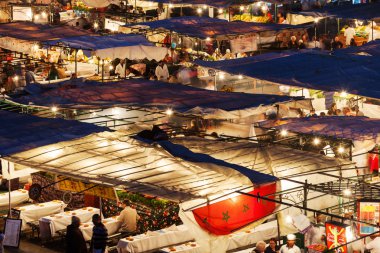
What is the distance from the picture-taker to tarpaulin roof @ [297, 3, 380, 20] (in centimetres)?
3538

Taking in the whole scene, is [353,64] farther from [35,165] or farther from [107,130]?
[35,165]

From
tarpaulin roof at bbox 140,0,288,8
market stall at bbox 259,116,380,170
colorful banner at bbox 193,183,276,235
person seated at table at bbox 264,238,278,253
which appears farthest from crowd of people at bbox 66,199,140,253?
tarpaulin roof at bbox 140,0,288,8

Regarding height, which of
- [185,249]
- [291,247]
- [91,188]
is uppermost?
[91,188]

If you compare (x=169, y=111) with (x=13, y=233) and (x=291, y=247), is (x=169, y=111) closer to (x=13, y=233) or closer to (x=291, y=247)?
(x=13, y=233)

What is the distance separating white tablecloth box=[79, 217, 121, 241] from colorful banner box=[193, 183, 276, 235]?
18.4 ft

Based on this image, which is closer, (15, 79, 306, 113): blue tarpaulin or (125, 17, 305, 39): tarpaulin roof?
(15, 79, 306, 113): blue tarpaulin

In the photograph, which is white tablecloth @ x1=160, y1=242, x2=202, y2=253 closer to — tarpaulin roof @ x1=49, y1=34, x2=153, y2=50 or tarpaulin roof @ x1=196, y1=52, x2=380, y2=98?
tarpaulin roof @ x1=196, y1=52, x2=380, y2=98

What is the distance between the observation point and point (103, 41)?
31672mm

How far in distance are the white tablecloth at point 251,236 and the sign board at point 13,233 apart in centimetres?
454

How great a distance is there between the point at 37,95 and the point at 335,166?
26.4ft

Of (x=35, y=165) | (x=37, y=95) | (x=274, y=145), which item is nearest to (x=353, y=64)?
(x=274, y=145)

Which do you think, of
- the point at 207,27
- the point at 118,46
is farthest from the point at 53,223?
the point at 207,27

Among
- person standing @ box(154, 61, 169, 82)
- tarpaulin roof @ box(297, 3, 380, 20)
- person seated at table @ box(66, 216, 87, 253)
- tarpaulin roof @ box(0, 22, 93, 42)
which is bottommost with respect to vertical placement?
person seated at table @ box(66, 216, 87, 253)

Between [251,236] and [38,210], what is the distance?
17.2 ft
